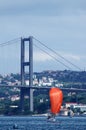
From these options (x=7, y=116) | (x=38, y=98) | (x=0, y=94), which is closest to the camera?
(x=7, y=116)

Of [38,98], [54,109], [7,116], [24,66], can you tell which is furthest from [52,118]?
[38,98]

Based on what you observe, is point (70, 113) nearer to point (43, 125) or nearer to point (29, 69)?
point (29, 69)

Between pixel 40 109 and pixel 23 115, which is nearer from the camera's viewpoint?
pixel 23 115

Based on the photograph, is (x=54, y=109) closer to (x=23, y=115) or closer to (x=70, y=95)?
(x=23, y=115)

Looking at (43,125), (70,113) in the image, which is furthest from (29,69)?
(43,125)

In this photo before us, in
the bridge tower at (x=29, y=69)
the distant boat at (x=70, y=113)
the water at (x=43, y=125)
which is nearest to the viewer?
the water at (x=43, y=125)

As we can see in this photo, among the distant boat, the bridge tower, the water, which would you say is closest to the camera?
the water

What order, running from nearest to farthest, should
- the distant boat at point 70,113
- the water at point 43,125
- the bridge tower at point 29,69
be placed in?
1. the water at point 43,125
2. the bridge tower at point 29,69
3. the distant boat at point 70,113

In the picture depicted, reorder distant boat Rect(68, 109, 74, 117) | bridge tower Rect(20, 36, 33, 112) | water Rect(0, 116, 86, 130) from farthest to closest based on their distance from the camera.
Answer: distant boat Rect(68, 109, 74, 117) < bridge tower Rect(20, 36, 33, 112) < water Rect(0, 116, 86, 130)

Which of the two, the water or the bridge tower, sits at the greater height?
the bridge tower

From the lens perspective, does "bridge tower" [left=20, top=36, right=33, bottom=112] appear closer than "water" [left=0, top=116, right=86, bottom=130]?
No

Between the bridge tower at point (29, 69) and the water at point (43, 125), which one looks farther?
the bridge tower at point (29, 69)
